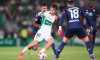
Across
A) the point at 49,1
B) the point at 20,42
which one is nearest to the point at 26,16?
the point at 20,42

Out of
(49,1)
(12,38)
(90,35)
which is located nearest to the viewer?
(90,35)

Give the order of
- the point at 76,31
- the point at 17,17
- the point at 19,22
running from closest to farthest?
the point at 76,31 → the point at 19,22 → the point at 17,17

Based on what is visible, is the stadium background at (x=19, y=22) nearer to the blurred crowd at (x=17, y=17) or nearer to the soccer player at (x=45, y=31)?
the blurred crowd at (x=17, y=17)

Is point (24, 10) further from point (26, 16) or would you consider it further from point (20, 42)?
point (20, 42)

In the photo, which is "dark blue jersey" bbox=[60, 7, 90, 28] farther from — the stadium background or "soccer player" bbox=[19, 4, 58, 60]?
the stadium background

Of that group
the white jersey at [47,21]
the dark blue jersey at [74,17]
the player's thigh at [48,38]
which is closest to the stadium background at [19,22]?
the white jersey at [47,21]

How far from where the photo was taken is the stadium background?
23078mm

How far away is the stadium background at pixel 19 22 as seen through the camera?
75.7 ft

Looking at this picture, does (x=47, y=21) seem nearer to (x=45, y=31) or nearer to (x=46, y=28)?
(x=46, y=28)

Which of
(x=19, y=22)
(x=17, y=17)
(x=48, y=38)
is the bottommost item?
(x=19, y=22)

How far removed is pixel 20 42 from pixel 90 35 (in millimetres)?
10099

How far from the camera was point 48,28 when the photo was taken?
425 inches

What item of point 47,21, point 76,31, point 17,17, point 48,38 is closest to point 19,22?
point 17,17

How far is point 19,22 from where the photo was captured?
23.9 meters
